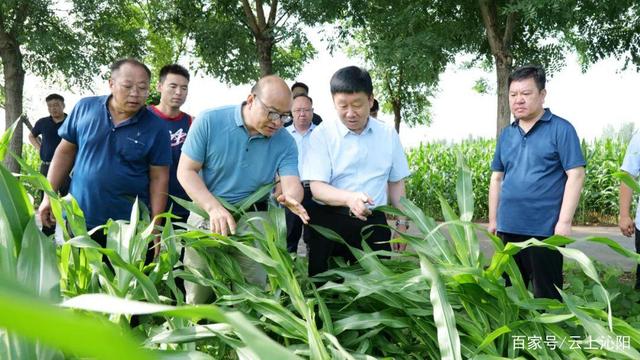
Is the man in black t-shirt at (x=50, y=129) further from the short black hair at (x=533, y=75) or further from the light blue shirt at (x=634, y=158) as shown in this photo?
the light blue shirt at (x=634, y=158)

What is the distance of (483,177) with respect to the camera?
11.5 meters

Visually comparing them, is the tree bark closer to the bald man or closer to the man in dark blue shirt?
the man in dark blue shirt

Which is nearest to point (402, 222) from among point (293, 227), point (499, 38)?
point (293, 227)

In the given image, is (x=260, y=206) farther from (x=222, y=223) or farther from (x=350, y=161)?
(x=222, y=223)

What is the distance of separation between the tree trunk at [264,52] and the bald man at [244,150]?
7.74m

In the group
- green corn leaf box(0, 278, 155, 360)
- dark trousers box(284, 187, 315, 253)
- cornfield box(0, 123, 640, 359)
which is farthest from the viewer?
dark trousers box(284, 187, 315, 253)

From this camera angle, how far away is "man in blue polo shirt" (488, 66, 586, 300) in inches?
127

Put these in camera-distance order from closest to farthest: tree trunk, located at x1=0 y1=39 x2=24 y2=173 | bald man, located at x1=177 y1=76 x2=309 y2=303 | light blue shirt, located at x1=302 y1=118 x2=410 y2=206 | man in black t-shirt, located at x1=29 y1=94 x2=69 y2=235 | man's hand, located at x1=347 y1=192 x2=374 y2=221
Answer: man's hand, located at x1=347 y1=192 x2=374 y2=221 < bald man, located at x1=177 y1=76 x2=309 y2=303 < light blue shirt, located at x1=302 y1=118 x2=410 y2=206 < man in black t-shirt, located at x1=29 y1=94 x2=69 y2=235 < tree trunk, located at x1=0 y1=39 x2=24 y2=173

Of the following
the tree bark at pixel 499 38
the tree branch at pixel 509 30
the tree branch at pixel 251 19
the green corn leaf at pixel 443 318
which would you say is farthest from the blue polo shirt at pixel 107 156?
the tree branch at pixel 509 30

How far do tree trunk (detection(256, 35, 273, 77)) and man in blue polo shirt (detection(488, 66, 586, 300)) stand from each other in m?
7.49

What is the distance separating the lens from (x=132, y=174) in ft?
10.5

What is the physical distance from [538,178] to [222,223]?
197 cm

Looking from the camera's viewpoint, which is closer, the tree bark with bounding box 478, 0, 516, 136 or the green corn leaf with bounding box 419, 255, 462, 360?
the green corn leaf with bounding box 419, 255, 462, 360

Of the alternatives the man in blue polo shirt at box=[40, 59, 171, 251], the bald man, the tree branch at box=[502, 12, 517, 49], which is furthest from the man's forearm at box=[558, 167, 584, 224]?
the tree branch at box=[502, 12, 517, 49]
